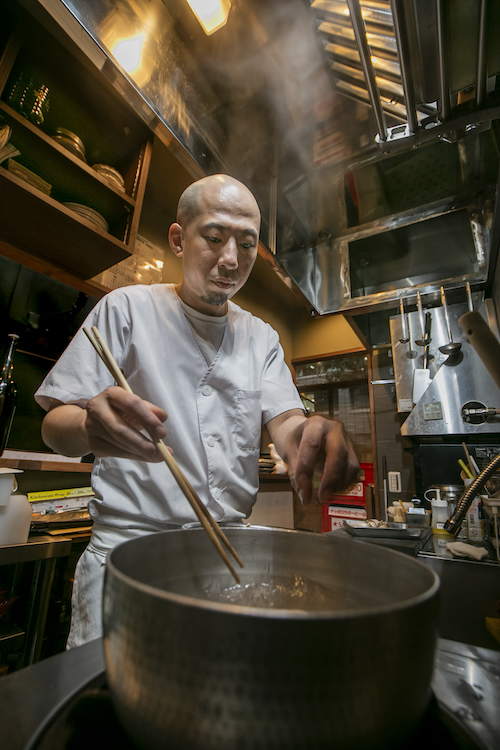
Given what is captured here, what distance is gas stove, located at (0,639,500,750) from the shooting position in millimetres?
248

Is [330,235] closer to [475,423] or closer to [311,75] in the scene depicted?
[311,75]

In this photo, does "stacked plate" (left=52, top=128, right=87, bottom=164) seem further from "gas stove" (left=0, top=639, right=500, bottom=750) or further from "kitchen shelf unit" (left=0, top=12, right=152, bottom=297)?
"gas stove" (left=0, top=639, right=500, bottom=750)

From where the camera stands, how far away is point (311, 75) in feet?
5.67

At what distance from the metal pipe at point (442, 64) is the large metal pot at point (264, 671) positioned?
141 centimetres

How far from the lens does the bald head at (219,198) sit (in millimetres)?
1101

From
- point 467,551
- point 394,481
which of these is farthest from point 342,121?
point 394,481

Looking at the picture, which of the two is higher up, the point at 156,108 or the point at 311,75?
the point at 311,75

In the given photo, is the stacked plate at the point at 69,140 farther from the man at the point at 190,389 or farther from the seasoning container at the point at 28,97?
the man at the point at 190,389

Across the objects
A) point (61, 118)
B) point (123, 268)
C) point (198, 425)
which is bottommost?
point (198, 425)

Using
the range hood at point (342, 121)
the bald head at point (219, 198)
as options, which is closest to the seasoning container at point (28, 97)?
the range hood at point (342, 121)

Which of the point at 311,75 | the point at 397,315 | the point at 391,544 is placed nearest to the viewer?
the point at 391,544

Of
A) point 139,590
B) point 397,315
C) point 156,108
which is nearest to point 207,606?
point 139,590

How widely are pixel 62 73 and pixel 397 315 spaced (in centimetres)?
286

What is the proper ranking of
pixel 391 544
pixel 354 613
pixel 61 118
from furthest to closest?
pixel 61 118
pixel 391 544
pixel 354 613
